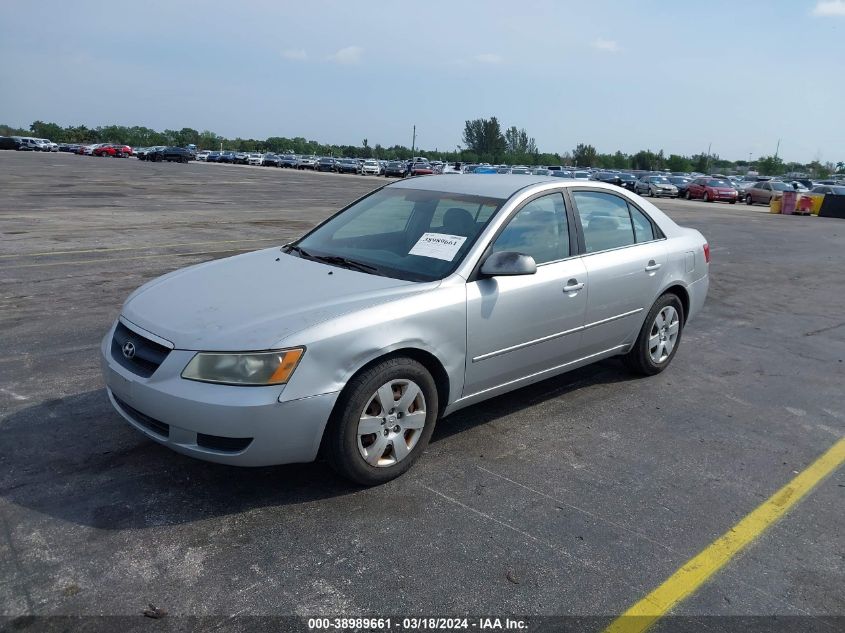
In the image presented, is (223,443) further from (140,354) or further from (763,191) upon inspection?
(763,191)

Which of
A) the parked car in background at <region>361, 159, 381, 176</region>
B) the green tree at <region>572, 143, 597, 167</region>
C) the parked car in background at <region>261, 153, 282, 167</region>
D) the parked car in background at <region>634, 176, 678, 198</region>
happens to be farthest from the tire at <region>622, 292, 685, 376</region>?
the green tree at <region>572, 143, 597, 167</region>

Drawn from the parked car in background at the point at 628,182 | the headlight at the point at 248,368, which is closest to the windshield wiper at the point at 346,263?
the headlight at the point at 248,368

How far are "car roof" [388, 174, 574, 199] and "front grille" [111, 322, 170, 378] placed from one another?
2.21 meters

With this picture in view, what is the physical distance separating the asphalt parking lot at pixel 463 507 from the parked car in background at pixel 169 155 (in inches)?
2539

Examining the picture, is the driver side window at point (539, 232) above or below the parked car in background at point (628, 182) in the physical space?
above

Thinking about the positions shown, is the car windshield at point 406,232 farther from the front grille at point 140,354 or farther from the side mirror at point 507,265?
the front grille at point 140,354

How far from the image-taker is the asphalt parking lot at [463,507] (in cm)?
283

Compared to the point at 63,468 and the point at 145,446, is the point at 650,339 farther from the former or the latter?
the point at 63,468

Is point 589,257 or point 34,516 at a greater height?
point 589,257

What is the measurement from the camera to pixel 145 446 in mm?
4008

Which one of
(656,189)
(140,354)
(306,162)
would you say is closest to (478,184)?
(140,354)

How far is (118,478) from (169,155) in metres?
68.1

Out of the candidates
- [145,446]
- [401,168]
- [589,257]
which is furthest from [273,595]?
[401,168]

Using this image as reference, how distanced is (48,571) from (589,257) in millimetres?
3609
